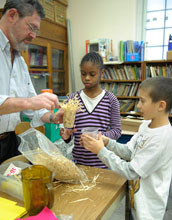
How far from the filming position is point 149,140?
114 centimetres

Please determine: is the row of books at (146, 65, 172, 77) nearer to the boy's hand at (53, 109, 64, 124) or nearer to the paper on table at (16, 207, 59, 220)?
the boy's hand at (53, 109, 64, 124)

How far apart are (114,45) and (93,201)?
3922 mm

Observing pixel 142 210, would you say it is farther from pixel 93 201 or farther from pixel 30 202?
pixel 30 202

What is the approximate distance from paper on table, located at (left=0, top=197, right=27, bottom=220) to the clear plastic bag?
0.22 m

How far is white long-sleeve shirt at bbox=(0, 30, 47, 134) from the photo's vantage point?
143 cm

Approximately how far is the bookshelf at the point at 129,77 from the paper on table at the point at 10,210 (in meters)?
3.27

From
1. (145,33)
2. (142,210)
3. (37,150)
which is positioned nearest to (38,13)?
(37,150)

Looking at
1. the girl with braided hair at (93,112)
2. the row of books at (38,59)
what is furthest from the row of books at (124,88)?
the girl with braided hair at (93,112)

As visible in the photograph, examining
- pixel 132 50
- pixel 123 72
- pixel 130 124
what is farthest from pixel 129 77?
pixel 130 124

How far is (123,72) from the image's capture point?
4121 mm

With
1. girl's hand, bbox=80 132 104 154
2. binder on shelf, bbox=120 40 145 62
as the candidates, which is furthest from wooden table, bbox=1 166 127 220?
binder on shelf, bbox=120 40 145 62

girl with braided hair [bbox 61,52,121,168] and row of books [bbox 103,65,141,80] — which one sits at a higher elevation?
row of books [bbox 103,65,141,80]

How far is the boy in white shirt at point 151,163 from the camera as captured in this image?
1.10 m

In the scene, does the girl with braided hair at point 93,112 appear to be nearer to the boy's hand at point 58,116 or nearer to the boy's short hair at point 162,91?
the boy's hand at point 58,116
